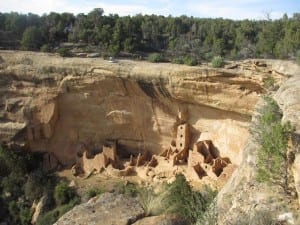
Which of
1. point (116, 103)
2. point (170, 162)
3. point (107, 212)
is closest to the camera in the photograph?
point (107, 212)

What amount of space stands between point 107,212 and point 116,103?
1401 centimetres

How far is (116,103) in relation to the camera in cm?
1883

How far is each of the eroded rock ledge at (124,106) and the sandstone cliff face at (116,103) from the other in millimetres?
38

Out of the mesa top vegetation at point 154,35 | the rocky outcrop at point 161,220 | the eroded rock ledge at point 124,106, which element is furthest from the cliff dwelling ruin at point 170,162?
the rocky outcrop at point 161,220

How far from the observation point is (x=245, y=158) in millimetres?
6848

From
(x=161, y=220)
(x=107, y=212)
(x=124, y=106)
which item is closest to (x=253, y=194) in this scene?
(x=161, y=220)

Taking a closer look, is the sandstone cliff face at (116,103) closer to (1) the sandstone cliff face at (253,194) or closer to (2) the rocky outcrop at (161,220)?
(1) the sandstone cliff face at (253,194)

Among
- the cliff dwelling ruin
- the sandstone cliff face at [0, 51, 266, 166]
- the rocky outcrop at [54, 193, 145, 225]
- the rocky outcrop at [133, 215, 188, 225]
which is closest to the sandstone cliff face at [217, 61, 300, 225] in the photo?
the rocky outcrop at [133, 215, 188, 225]

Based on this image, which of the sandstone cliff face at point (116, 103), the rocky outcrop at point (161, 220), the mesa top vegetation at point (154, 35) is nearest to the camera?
the rocky outcrop at point (161, 220)

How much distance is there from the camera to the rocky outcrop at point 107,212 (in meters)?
4.76

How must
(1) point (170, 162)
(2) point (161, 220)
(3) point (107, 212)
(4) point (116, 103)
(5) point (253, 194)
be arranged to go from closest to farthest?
(2) point (161, 220), (3) point (107, 212), (5) point (253, 194), (1) point (170, 162), (4) point (116, 103)

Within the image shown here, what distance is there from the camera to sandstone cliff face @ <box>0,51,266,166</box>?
1605 centimetres

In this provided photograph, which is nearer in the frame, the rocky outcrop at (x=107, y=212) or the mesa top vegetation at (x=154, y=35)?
the rocky outcrop at (x=107, y=212)

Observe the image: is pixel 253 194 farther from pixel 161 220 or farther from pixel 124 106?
pixel 124 106
